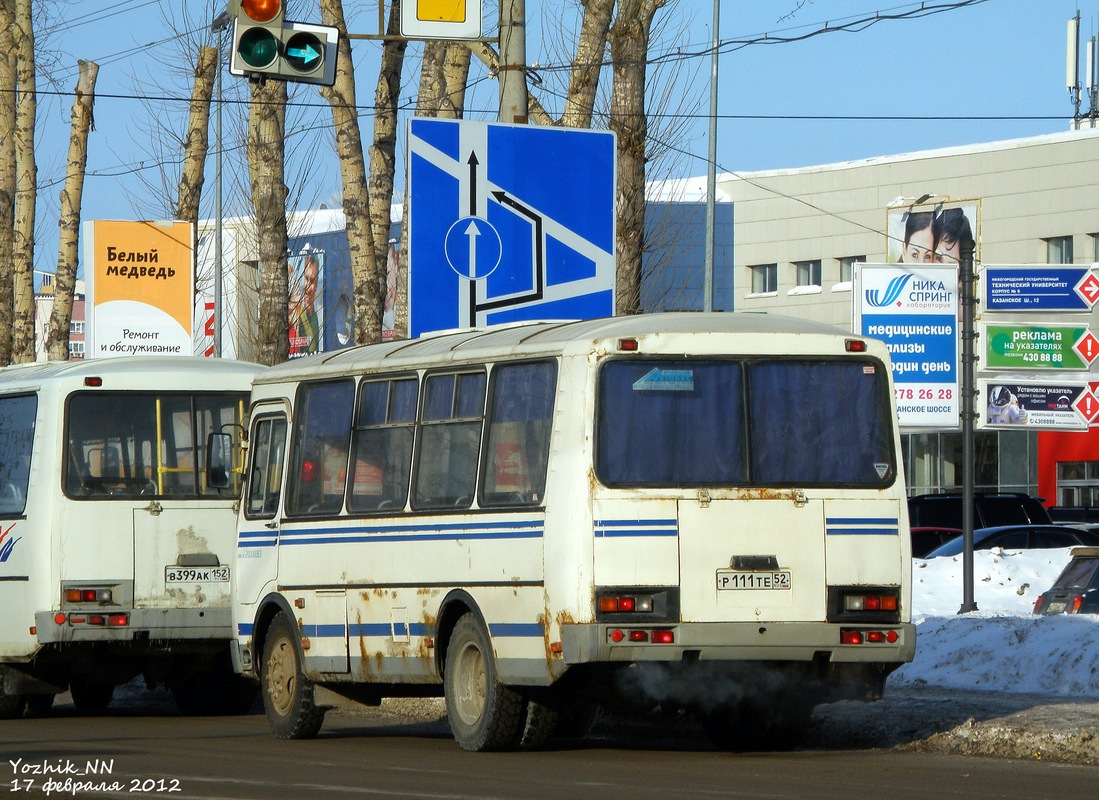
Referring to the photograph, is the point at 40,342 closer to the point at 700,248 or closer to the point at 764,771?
the point at 700,248

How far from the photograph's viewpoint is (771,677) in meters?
12.1

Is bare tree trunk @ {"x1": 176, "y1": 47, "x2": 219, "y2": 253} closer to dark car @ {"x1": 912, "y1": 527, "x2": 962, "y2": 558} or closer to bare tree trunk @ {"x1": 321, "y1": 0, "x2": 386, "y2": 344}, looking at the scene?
bare tree trunk @ {"x1": 321, "y1": 0, "x2": 386, "y2": 344}

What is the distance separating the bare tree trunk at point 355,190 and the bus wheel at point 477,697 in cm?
1403

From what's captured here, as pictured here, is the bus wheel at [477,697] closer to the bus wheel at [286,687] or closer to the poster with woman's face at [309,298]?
the bus wheel at [286,687]

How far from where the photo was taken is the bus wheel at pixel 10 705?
1723 cm

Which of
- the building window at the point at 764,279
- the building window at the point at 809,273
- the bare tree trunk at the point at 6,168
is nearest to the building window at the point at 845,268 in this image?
the building window at the point at 809,273

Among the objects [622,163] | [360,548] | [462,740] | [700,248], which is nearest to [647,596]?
[462,740]

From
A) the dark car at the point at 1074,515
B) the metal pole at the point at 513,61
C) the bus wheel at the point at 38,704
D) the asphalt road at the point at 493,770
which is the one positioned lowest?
the bus wheel at the point at 38,704

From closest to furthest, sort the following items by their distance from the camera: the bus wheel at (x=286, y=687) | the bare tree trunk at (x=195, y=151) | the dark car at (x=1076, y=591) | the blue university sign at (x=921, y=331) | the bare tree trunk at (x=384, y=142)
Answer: the bus wheel at (x=286, y=687), the dark car at (x=1076, y=591), the bare tree trunk at (x=384, y=142), the blue university sign at (x=921, y=331), the bare tree trunk at (x=195, y=151)

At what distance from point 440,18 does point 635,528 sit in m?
5.27

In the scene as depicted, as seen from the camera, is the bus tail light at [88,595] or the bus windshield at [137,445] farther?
the bus windshield at [137,445]

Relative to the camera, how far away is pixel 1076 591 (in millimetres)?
20891

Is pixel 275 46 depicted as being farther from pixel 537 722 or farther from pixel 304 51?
pixel 537 722

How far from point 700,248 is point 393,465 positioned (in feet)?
176
